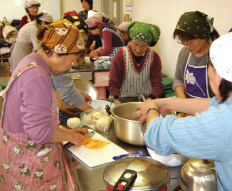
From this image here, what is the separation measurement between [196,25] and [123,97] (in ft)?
3.02

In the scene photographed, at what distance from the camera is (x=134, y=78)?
2432 mm

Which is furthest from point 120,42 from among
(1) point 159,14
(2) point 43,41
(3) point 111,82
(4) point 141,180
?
(4) point 141,180

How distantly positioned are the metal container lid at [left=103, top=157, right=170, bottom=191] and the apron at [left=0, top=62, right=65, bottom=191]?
516 mm

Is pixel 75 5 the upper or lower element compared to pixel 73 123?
upper

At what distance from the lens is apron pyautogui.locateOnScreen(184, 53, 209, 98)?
2.01m

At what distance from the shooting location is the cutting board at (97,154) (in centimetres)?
127

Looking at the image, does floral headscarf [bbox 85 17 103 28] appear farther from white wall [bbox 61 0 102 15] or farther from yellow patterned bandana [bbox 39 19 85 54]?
white wall [bbox 61 0 102 15]

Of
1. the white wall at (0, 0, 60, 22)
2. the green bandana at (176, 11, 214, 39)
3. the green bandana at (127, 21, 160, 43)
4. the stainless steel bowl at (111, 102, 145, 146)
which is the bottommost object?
the stainless steel bowl at (111, 102, 145, 146)

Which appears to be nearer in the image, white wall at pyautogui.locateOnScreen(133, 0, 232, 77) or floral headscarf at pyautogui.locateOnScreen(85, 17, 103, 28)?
white wall at pyautogui.locateOnScreen(133, 0, 232, 77)

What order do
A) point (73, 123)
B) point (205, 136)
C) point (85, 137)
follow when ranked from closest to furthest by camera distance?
1. point (205, 136)
2. point (85, 137)
3. point (73, 123)

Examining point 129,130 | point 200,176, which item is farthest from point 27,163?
point 200,176

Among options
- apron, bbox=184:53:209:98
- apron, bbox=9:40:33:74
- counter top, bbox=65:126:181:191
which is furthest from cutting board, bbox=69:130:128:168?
apron, bbox=9:40:33:74

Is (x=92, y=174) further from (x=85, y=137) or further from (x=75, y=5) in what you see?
(x=75, y=5)

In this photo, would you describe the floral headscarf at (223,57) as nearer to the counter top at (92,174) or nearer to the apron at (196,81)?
the counter top at (92,174)
